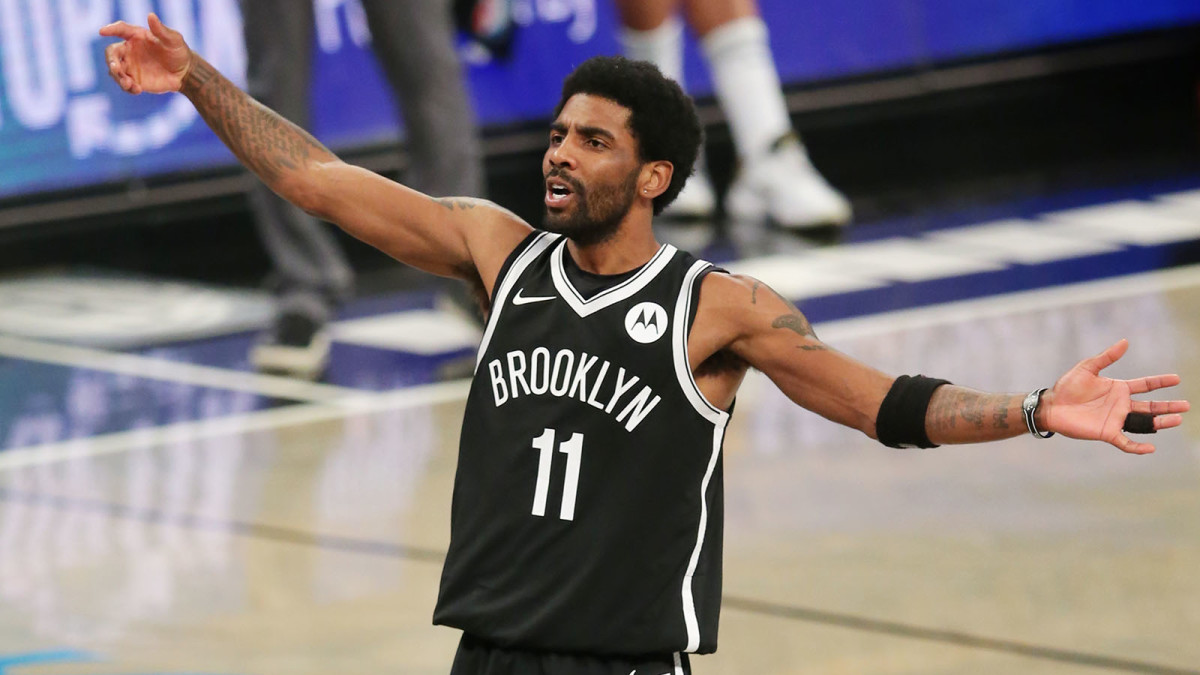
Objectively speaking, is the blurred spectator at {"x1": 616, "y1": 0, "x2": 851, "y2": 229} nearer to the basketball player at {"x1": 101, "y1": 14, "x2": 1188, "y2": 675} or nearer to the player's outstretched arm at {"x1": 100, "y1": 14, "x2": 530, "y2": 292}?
the player's outstretched arm at {"x1": 100, "y1": 14, "x2": 530, "y2": 292}

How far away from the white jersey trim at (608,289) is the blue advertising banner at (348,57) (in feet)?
16.8

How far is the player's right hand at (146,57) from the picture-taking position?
310cm

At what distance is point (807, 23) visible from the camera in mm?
9781

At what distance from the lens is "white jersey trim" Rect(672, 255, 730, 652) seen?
114 inches

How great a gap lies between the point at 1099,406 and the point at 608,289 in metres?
0.76

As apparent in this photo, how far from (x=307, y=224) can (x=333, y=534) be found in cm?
170

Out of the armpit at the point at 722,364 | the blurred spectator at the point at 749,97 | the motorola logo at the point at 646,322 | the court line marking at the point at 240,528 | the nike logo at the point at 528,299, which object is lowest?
the court line marking at the point at 240,528

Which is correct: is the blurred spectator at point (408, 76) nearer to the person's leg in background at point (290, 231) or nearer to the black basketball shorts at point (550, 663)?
the person's leg in background at point (290, 231)

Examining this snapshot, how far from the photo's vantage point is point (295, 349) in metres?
6.59

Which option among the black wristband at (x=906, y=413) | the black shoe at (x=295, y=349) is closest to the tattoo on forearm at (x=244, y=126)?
the black wristband at (x=906, y=413)

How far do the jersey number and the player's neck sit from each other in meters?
0.28

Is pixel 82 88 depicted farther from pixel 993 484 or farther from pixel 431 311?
pixel 993 484

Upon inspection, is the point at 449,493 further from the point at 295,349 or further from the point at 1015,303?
the point at 1015,303

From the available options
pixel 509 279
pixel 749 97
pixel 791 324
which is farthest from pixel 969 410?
pixel 749 97
